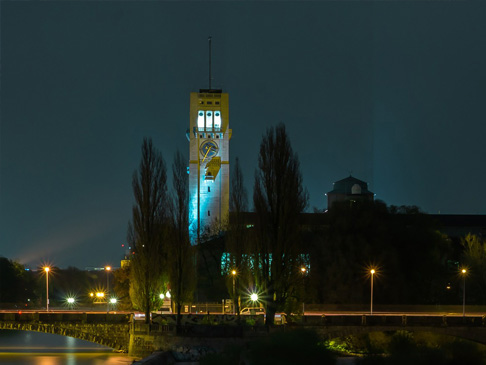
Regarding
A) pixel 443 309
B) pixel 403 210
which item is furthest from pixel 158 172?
pixel 403 210

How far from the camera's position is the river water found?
50.5 metres

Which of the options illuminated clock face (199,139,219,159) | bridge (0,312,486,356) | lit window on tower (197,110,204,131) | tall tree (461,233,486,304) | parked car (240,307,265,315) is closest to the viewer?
bridge (0,312,486,356)

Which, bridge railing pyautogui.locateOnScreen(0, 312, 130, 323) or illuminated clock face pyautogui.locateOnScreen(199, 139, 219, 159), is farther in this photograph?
illuminated clock face pyautogui.locateOnScreen(199, 139, 219, 159)

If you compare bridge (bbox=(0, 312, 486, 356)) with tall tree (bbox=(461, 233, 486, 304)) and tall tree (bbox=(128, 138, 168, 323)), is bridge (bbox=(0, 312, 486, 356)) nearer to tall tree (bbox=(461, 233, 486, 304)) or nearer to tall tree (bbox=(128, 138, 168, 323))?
tall tree (bbox=(128, 138, 168, 323))

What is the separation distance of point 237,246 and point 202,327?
10.3 m

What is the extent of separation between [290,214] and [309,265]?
1896 cm

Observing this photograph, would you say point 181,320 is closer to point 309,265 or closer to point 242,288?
point 242,288

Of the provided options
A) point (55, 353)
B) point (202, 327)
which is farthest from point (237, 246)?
point (55, 353)

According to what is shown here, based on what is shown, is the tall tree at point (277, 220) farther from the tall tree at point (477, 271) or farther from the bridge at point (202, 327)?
the tall tree at point (477, 271)

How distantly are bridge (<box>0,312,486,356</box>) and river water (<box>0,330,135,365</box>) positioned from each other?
1.36 meters

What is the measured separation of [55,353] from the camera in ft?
187

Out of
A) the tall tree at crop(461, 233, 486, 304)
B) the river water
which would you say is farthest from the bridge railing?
the tall tree at crop(461, 233, 486, 304)

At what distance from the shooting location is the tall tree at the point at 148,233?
169 feet

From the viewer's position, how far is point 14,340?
73.4m
